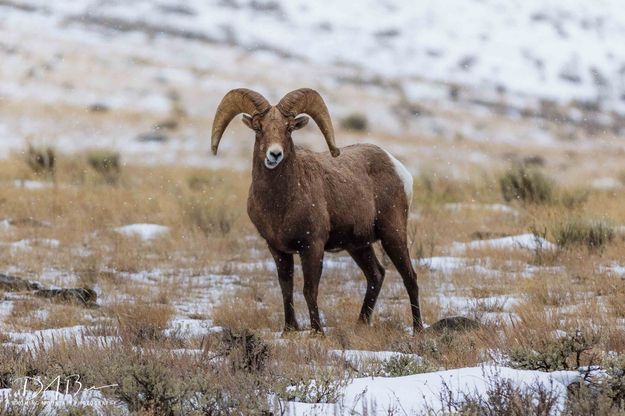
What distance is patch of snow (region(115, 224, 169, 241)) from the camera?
12.0 meters

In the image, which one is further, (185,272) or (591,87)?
(591,87)

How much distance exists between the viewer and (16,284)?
855 centimetres

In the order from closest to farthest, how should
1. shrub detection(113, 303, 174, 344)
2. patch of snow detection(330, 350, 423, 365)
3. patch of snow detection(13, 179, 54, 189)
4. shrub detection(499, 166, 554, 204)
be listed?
patch of snow detection(330, 350, 423, 365) → shrub detection(113, 303, 174, 344) → shrub detection(499, 166, 554, 204) → patch of snow detection(13, 179, 54, 189)

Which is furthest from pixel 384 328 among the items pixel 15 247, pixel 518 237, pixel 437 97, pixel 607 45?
pixel 607 45

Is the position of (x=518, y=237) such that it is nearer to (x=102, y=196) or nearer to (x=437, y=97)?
(x=102, y=196)

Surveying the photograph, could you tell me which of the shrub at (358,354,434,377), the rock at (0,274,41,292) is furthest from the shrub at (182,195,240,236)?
the shrub at (358,354,434,377)

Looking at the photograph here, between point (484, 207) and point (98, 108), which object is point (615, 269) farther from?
point (98, 108)

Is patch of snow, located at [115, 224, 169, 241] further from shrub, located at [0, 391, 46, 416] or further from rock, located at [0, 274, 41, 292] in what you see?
shrub, located at [0, 391, 46, 416]

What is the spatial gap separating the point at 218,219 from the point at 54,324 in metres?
5.47

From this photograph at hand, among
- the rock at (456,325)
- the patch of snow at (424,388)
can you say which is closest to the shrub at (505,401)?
the patch of snow at (424,388)

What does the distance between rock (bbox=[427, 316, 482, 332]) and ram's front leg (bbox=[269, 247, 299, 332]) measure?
111 cm

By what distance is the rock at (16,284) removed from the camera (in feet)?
27.8

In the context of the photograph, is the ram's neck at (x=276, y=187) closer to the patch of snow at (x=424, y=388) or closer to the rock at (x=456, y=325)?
the rock at (x=456, y=325)

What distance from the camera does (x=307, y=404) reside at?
176 inches
